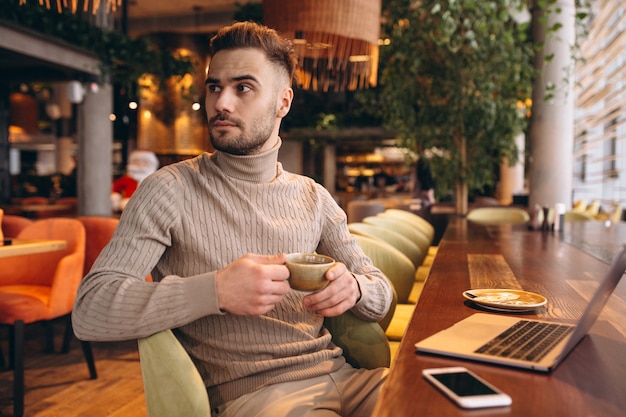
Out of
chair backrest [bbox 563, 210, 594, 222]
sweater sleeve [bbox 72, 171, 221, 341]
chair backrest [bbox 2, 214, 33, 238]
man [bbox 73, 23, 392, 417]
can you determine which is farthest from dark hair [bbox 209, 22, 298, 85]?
chair backrest [bbox 563, 210, 594, 222]

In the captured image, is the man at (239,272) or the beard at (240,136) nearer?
the man at (239,272)

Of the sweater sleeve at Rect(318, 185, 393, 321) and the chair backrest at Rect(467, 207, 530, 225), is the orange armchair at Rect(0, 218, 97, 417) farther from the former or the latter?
the chair backrest at Rect(467, 207, 530, 225)

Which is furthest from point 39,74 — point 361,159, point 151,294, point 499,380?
point 361,159

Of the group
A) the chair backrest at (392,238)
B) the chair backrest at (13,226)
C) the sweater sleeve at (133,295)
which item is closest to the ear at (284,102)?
the sweater sleeve at (133,295)

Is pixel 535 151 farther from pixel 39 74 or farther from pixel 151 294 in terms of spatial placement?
pixel 39 74

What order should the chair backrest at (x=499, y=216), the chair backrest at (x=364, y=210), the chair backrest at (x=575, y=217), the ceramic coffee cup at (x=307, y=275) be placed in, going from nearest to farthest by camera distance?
the ceramic coffee cup at (x=307, y=275)
the chair backrest at (x=499, y=216)
the chair backrest at (x=575, y=217)
the chair backrest at (x=364, y=210)

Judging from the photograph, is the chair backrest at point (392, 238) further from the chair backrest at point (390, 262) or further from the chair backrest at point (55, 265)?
the chair backrest at point (55, 265)

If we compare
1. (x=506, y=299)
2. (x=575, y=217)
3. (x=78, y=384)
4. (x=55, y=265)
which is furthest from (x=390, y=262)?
(x=575, y=217)

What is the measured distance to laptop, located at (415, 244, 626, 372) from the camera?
96 cm

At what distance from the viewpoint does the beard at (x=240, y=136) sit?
1.40 meters

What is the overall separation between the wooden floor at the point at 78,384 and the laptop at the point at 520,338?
83.8 inches

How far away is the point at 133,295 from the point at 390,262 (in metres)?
1.45

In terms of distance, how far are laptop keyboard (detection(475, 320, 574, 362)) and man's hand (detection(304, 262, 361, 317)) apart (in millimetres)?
364

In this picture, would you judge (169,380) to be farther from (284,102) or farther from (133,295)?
(284,102)
